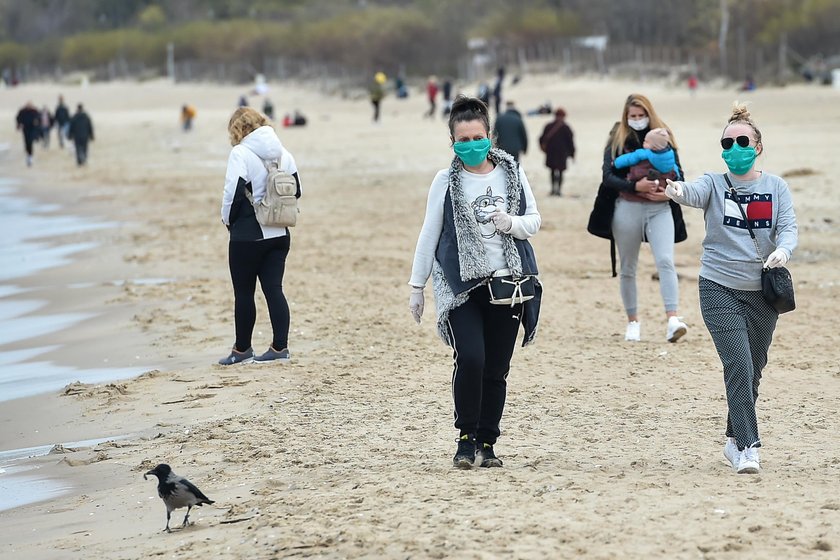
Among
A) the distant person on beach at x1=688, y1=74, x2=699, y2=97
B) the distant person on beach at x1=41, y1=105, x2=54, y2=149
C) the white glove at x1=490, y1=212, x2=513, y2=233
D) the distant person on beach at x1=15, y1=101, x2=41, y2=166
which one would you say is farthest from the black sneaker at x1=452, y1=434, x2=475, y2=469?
the distant person on beach at x1=688, y1=74, x2=699, y2=97

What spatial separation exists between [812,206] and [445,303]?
13035mm

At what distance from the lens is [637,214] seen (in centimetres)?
935

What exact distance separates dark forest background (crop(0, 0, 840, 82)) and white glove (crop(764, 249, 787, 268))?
4641cm

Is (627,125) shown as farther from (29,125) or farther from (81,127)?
(29,125)

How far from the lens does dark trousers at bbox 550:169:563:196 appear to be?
68.2ft

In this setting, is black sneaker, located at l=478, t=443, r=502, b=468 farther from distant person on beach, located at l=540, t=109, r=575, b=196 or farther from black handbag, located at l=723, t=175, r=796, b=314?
distant person on beach, located at l=540, t=109, r=575, b=196

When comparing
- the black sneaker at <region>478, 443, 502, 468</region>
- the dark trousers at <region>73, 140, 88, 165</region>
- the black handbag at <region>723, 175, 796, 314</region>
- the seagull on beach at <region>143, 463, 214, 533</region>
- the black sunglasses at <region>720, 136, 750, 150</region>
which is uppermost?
the black sunglasses at <region>720, 136, 750, 150</region>

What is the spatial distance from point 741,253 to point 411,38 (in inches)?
3030

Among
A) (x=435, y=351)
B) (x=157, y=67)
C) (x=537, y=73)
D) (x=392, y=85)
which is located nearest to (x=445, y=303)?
(x=435, y=351)

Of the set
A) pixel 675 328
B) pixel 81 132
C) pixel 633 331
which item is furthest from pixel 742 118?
pixel 81 132

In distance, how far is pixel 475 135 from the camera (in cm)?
593

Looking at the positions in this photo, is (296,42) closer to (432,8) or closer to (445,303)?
(432,8)

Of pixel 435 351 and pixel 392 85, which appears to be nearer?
pixel 435 351

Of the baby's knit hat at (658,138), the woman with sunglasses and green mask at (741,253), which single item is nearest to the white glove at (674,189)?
the woman with sunglasses and green mask at (741,253)
